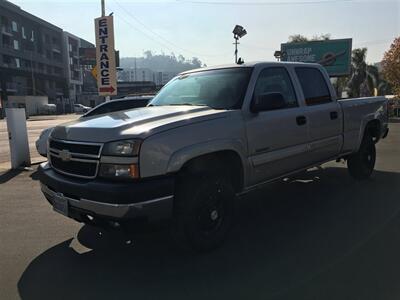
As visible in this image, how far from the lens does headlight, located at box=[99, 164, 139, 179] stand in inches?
151

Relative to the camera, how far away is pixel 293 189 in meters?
7.30

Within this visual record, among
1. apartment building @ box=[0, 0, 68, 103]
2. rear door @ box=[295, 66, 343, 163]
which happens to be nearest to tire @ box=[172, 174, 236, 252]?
rear door @ box=[295, 66, 343, 163]

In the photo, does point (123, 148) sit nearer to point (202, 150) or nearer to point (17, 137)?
point (202, 150)

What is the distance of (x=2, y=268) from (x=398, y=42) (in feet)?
132

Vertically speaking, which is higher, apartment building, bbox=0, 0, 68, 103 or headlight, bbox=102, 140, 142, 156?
apartment building, bbox=0, 0, 68, 103

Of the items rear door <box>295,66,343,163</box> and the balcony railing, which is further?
the balcony railing

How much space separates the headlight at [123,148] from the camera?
383 cm

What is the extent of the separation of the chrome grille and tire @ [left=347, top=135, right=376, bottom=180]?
507 cm

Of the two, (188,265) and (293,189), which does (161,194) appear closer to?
(188,265)

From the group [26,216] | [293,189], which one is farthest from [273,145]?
[26,216]

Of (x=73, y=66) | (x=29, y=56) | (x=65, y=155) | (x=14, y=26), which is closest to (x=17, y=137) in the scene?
(x=65, y=155)

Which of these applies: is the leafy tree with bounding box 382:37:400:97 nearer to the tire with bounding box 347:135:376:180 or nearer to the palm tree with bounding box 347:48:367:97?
the palm tree with bounding box 347:48:367:97

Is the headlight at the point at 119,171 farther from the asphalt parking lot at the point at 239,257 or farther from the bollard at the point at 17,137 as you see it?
the bollard at the point at 17,137

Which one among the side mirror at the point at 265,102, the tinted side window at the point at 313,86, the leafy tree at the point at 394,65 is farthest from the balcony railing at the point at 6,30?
the side mirror at the point at 265,102
